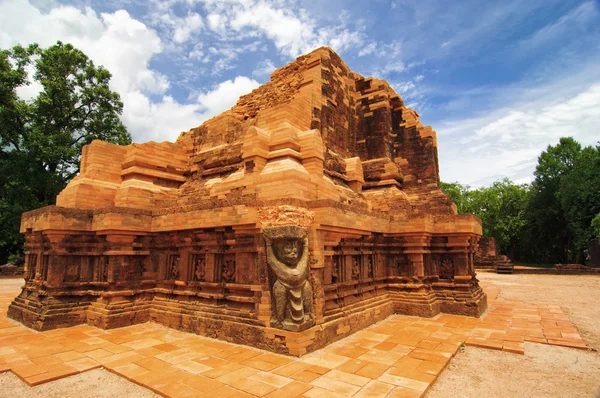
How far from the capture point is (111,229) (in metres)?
7.63

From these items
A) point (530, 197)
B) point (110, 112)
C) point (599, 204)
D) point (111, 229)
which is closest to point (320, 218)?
point (111, 229)

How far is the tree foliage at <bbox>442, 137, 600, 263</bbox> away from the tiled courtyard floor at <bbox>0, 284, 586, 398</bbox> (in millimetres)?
24274

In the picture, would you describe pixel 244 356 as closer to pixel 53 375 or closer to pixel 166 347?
pixel 166 347

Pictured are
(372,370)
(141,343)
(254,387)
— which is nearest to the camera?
(254,387)

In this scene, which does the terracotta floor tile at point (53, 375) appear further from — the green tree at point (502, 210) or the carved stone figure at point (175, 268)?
the green tree at point (502, 210)

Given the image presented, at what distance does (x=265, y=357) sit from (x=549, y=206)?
38.9 meters

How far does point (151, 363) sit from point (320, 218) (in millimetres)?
3533

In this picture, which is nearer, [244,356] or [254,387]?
[254,387]

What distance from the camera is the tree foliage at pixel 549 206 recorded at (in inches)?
1097

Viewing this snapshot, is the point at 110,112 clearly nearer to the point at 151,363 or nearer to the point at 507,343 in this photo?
the point at 151,363

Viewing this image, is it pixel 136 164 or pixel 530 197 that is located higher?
pixel 530 197

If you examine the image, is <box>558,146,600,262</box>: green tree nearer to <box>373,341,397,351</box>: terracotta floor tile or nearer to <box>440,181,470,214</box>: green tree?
<box>440,181,470,214</box>: green tree

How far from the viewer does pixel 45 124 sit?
70.5 ft

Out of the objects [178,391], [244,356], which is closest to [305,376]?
[244,356]
